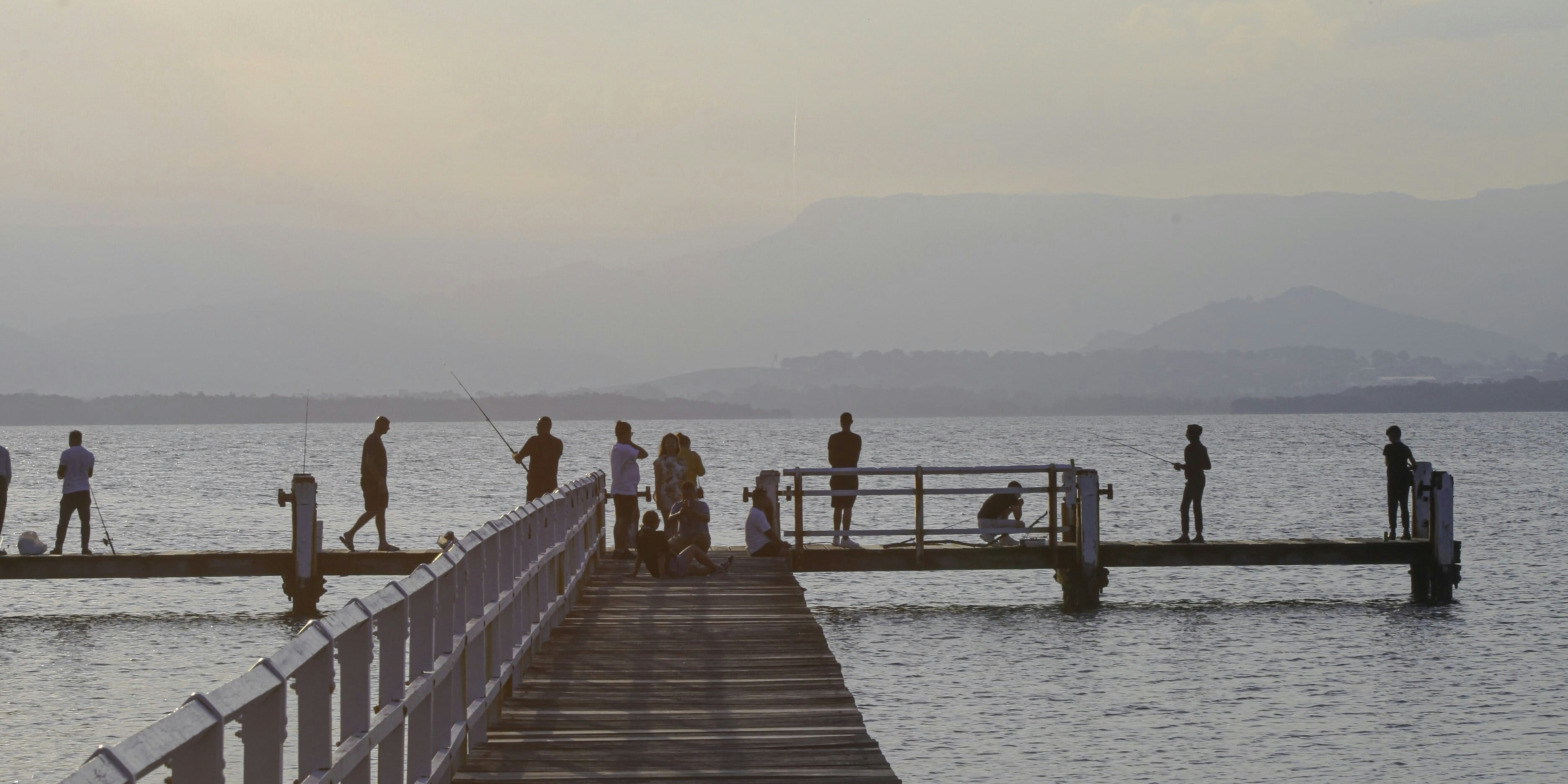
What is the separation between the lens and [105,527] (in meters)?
27.0

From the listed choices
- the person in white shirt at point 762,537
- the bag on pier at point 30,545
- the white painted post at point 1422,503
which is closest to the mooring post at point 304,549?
the bag on pier at point 30,545

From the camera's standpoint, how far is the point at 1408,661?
75.7ft

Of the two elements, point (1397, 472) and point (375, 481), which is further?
point (1397, 472)

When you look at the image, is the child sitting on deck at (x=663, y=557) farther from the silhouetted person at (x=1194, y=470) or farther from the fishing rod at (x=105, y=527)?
the fishing rod at (x=105, y=527)

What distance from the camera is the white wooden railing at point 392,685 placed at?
3.26m

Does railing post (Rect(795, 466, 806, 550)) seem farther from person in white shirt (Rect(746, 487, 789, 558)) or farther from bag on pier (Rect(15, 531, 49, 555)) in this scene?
bag on pier (Rect(15, 531, 49, 555))

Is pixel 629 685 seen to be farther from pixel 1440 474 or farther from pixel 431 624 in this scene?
pixel 1440 474

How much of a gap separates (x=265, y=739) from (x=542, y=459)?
15.2m

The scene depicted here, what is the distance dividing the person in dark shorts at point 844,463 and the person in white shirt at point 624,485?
9.78ft

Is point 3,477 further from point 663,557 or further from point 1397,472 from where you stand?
point 1397,472

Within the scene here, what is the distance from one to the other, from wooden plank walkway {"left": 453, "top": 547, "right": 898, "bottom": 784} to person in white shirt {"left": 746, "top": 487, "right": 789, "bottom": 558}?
13.9 ft

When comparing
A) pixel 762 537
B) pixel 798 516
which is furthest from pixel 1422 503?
pixel 762 537

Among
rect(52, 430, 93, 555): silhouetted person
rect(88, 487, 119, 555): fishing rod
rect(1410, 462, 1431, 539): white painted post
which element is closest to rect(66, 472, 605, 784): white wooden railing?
rect(52, 430, 93, 555): silhouetted person

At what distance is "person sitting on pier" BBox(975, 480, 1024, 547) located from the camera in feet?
71.7
